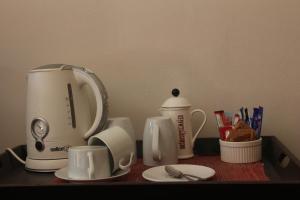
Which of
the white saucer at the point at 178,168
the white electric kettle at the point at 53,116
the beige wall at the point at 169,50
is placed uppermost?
the beige wall at the point at 169,50

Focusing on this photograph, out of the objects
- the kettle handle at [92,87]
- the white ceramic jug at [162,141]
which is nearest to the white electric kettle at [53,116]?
the kettle handle at [92,87]

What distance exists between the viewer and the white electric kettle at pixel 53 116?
84 centimetres

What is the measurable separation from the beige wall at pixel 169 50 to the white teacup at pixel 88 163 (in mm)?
368

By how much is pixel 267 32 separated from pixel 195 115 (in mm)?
321

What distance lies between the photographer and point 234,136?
87 centimetres

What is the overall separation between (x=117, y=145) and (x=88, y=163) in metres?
0.08

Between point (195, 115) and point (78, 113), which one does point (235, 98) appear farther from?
point (78, 113)

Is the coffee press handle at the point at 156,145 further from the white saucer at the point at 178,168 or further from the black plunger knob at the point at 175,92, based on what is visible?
the black plunger knob at the point at 175,92

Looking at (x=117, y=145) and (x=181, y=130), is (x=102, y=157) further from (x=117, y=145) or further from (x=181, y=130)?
(x=181, y=130)

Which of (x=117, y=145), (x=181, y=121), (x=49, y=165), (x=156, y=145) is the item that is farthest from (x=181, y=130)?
(x=49, y=165)

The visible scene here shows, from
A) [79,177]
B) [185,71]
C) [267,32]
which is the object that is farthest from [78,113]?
[267,32]

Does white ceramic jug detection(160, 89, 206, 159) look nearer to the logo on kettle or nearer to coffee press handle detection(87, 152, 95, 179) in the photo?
the logo on kettle

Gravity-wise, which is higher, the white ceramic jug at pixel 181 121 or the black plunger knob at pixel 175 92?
the black plunger knob at pixel 175 92

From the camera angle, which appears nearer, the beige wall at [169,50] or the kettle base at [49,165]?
the kettle base at [49,165]
